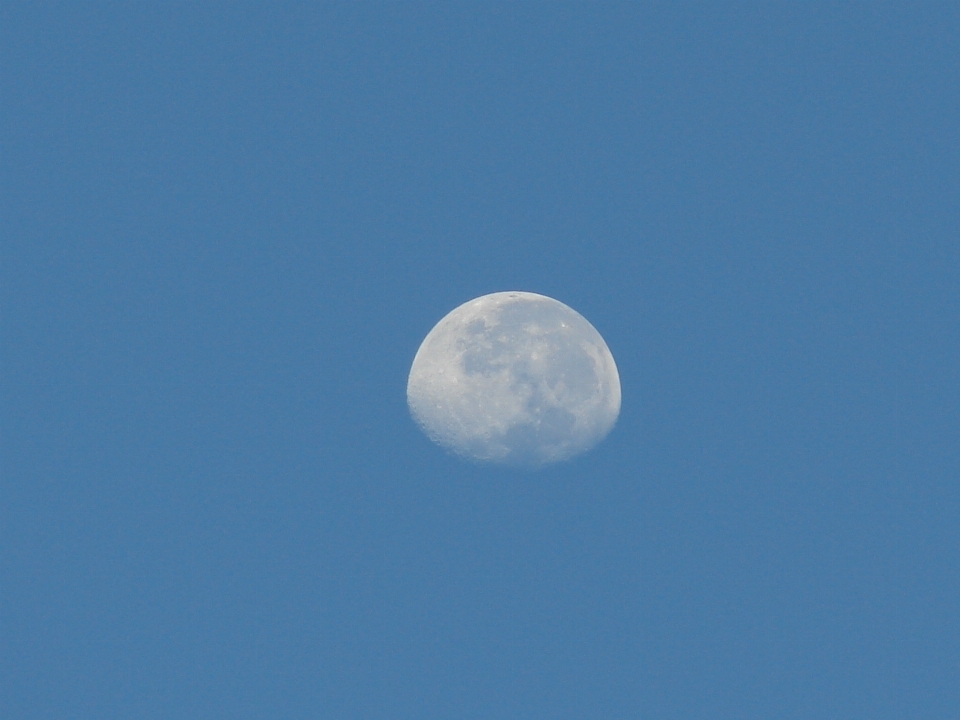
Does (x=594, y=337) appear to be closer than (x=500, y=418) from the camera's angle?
No

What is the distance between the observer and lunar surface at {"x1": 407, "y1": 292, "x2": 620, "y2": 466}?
141 ft

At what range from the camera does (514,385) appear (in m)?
43.0

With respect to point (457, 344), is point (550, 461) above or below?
below

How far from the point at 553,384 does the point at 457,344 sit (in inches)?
153

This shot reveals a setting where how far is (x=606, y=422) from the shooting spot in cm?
4550

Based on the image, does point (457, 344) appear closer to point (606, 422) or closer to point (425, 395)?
point (425, 395)

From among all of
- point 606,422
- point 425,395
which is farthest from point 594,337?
point 425,395

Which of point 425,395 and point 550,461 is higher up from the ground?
point 425,395

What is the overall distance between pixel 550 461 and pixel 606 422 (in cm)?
342

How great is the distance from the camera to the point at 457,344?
45.1 m

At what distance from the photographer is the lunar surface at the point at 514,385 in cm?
4291

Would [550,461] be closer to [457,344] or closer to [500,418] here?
[500,418]

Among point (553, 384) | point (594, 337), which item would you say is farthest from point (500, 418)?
point (594, 337)

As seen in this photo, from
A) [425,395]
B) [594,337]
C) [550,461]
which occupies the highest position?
[594,337]
